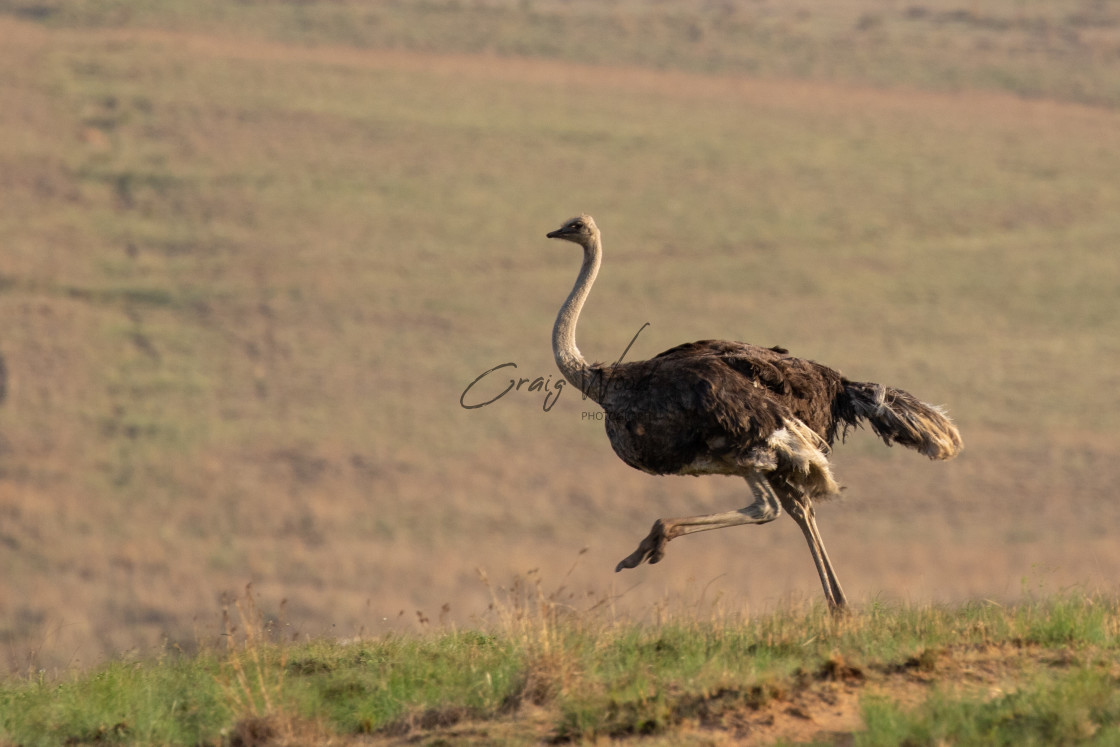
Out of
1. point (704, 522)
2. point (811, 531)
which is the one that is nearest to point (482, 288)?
point (811, 531)

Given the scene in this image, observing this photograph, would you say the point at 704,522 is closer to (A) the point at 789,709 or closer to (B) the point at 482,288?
(A) the point at 789,709

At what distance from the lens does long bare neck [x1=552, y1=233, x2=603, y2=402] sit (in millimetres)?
9570

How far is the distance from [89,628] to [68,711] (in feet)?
76.0

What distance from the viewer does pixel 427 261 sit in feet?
141

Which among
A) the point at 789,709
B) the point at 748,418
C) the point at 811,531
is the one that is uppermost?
the point at 748,418

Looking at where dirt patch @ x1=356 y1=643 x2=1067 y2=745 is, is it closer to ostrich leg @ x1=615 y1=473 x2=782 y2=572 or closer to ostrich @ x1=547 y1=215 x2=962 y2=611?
ostrich leg @ x1=615 y1=473 x2=782 y2=572

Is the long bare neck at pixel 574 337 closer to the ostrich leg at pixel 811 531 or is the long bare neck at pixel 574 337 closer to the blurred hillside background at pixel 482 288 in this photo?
the ostrich leg at pixel 811 531

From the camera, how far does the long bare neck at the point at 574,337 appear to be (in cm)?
957

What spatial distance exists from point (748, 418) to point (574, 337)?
1.57 m

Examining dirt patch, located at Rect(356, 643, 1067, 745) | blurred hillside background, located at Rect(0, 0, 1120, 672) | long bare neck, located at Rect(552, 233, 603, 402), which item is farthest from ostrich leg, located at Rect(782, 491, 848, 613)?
blurred hillside background, located at Rect(0, 0, 1120, 672)

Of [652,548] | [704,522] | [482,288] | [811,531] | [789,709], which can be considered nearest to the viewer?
[789,709]

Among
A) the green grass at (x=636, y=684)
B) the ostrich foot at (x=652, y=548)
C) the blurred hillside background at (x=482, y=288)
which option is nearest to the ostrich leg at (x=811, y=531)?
the green grass at (x=636, y=684)

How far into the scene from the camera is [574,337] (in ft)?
32.7

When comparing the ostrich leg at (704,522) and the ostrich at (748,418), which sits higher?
the ostrich at (748,418)
